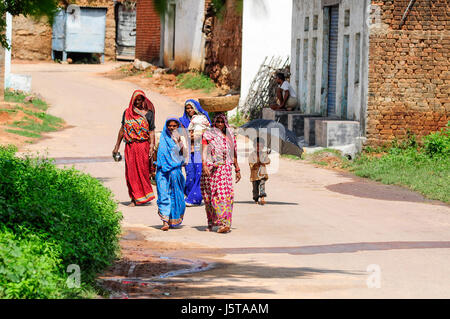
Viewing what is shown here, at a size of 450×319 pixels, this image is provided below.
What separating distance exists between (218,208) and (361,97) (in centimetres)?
892

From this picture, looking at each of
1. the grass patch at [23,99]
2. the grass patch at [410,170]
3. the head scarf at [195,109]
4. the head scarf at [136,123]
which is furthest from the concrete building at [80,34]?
the head scarf at [195,109]

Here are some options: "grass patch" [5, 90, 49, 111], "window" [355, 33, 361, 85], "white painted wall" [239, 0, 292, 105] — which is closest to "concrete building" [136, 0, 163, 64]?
"grass patch" [5, 90, 49, 111]

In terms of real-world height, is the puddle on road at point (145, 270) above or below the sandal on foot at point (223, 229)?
below

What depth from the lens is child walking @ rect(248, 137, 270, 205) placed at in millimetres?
13227

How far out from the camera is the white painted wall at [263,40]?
82.3 ft

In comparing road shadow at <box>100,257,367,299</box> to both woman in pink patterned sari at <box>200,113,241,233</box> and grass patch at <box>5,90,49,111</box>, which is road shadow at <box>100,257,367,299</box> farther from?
grass patch at <box>5,90,49,111</box>

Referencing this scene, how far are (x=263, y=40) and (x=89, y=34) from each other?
15249 millimetres

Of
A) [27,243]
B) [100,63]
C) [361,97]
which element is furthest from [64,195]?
[100,63]

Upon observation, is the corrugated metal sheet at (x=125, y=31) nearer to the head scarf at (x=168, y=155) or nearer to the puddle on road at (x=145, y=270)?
the head scarf at (x=168, y=155)

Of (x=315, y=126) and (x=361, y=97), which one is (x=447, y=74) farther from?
(x=315, y=126)

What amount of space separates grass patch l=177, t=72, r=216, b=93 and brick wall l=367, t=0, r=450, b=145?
11.6 metres

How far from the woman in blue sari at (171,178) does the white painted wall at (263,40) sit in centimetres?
1394

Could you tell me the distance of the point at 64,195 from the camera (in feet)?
29.7

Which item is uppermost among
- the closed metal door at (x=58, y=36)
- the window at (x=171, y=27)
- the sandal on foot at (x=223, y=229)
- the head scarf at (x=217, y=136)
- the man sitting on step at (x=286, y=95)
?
the closed metal door at (x=58, y=36)
